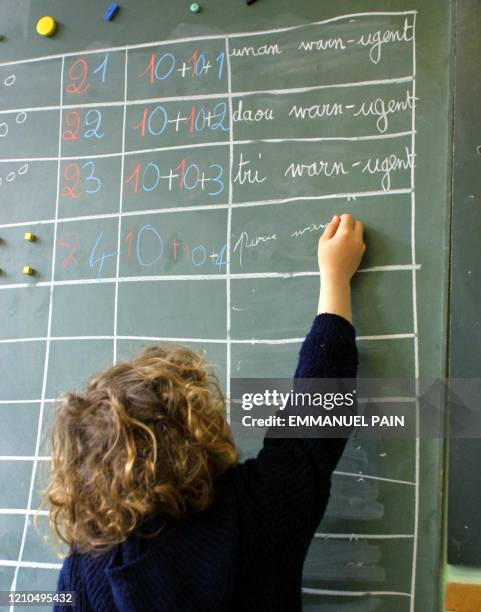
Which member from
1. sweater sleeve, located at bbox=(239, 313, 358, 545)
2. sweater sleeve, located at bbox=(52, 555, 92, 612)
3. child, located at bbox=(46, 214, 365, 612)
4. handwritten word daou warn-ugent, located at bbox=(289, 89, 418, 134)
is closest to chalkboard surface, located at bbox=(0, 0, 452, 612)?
handwritten word daou warn-ugent, located at bbox=(289, 89, 418, 134)

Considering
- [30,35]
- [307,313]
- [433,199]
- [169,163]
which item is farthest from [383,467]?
[30,35]

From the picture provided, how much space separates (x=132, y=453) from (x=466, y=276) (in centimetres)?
64

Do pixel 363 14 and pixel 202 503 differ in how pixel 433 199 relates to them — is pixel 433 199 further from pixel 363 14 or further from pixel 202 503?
pixel 202 503

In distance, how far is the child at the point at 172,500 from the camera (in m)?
0.72

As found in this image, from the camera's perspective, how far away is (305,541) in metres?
0.86

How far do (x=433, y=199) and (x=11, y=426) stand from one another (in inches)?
39.9

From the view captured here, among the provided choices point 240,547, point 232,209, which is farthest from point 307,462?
point 232,209

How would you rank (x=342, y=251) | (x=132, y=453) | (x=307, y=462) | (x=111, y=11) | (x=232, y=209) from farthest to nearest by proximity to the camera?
(x=111, y=11), (x=232, y=209), (x=342, y=251), (x=307, y=462), (x=132, y=453)

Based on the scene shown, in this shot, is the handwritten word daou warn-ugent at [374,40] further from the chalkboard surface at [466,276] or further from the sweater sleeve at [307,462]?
the sweater sleeve at [307,462]

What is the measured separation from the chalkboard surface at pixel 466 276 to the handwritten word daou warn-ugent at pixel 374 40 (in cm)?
10

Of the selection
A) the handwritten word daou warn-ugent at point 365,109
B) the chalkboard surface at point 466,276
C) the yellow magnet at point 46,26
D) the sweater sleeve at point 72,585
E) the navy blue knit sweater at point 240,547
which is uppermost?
the yellow magnet at point 46,26

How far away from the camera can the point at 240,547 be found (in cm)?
77

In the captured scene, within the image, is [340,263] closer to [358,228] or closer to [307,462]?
[358,228]

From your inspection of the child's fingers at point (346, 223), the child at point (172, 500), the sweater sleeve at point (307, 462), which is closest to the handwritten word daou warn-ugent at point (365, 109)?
the child's fingers at point (346, 223)
